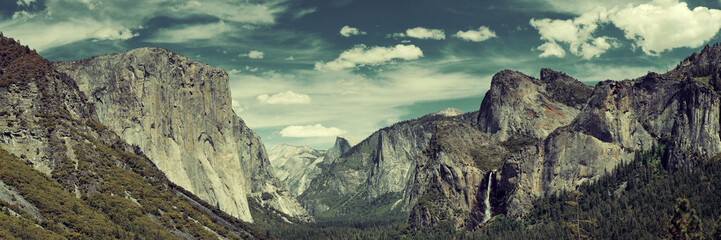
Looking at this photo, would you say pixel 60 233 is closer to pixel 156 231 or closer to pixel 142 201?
pixel 156 231

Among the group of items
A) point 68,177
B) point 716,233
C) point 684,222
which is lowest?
point 716,233

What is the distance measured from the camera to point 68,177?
5295 inches

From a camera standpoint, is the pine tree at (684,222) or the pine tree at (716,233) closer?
the pine tree at (716,233)

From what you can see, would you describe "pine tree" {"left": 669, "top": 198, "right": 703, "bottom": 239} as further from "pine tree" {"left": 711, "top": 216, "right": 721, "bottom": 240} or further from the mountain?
the mountain

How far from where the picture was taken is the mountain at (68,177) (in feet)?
378

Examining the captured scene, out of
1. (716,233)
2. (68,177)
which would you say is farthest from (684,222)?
(68,177)

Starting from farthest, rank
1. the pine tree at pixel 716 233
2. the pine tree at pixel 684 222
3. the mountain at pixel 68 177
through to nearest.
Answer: the pine tree at pixel 684 222 < the pine tree at pixel 716 233 < the mountain at pixel 68 177

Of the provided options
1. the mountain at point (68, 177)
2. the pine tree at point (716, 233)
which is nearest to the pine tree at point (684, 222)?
the pine tree at point (716, 233)

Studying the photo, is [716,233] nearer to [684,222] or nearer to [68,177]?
[684,222]

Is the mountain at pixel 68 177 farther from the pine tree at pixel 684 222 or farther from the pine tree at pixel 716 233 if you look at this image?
the pine tree at pixel 716 233

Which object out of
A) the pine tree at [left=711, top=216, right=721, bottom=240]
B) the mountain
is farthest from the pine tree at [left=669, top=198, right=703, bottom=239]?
the mountain

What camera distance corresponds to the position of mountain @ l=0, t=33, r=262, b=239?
4540 inches

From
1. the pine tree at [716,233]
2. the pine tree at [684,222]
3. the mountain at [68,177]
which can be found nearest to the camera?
the mountain at [68,177]

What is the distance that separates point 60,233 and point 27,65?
63.8 metres
